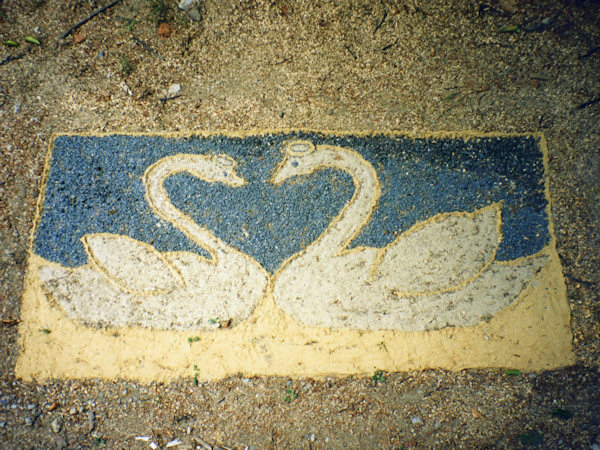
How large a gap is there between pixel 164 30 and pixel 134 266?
181 cm

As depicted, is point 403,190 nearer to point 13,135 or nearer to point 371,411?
point 371,411

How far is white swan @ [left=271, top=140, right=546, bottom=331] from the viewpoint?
233cm

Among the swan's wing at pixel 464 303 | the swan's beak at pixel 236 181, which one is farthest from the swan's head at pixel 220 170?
the swan's wing at pixel 464 303

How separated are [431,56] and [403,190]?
3.50ft

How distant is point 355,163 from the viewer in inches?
96.3

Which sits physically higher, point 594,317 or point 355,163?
point 355,163

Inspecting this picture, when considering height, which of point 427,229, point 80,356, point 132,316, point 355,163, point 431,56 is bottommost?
point 80,356

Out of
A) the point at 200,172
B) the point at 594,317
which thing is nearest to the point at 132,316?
the point at 200,172

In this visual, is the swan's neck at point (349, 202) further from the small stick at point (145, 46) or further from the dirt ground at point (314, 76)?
the small stick at point (145, 46)

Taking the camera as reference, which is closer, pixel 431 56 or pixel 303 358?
pixel 303 358

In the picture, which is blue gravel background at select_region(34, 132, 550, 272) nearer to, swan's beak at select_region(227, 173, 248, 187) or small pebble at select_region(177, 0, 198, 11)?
swan's beak at select_region(227, 173, 248, 187)

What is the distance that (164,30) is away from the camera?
2.50m

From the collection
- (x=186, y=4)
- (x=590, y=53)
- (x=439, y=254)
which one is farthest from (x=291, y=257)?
(x=590, y=53)

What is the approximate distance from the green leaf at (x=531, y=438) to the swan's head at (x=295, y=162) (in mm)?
2440
